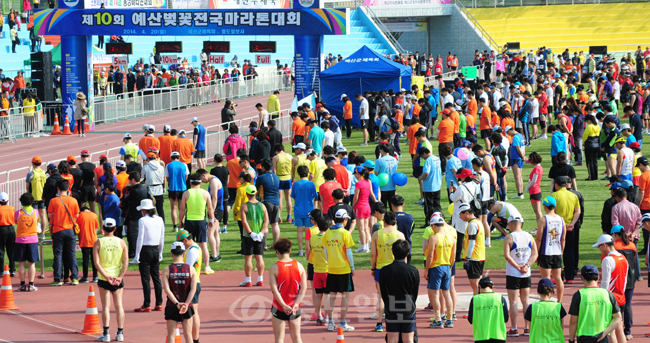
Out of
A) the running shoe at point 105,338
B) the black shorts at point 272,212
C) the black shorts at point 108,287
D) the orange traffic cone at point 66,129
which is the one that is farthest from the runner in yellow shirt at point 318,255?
the orange traffic cone at point 66,129

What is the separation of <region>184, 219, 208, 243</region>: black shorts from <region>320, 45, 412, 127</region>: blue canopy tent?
16541mm

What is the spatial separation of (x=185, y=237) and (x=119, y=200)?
4.65 metres

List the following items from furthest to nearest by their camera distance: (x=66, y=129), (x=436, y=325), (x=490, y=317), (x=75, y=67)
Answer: (x=66, y=129), (x=75, y=67), (x=436, y=325), (x=490, y=317)

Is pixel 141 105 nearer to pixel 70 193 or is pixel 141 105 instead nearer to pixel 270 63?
pixel 270 63

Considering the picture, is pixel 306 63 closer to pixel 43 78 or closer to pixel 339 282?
pixel 43 78

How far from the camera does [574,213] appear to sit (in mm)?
11719

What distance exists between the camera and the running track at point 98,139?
25.4 m

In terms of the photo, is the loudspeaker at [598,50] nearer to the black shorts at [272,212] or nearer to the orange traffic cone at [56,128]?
Answer: the orange traffic cone at [56,128]

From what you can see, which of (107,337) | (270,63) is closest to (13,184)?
(107,337)

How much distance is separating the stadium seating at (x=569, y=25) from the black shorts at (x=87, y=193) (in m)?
37.5

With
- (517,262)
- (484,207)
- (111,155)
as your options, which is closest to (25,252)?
(484,207)

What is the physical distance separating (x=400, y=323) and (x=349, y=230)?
3969 mm

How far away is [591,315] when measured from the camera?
7.89 metres

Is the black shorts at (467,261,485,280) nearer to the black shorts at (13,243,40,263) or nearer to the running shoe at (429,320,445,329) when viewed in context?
the running shoe at (429,320,445,329)
